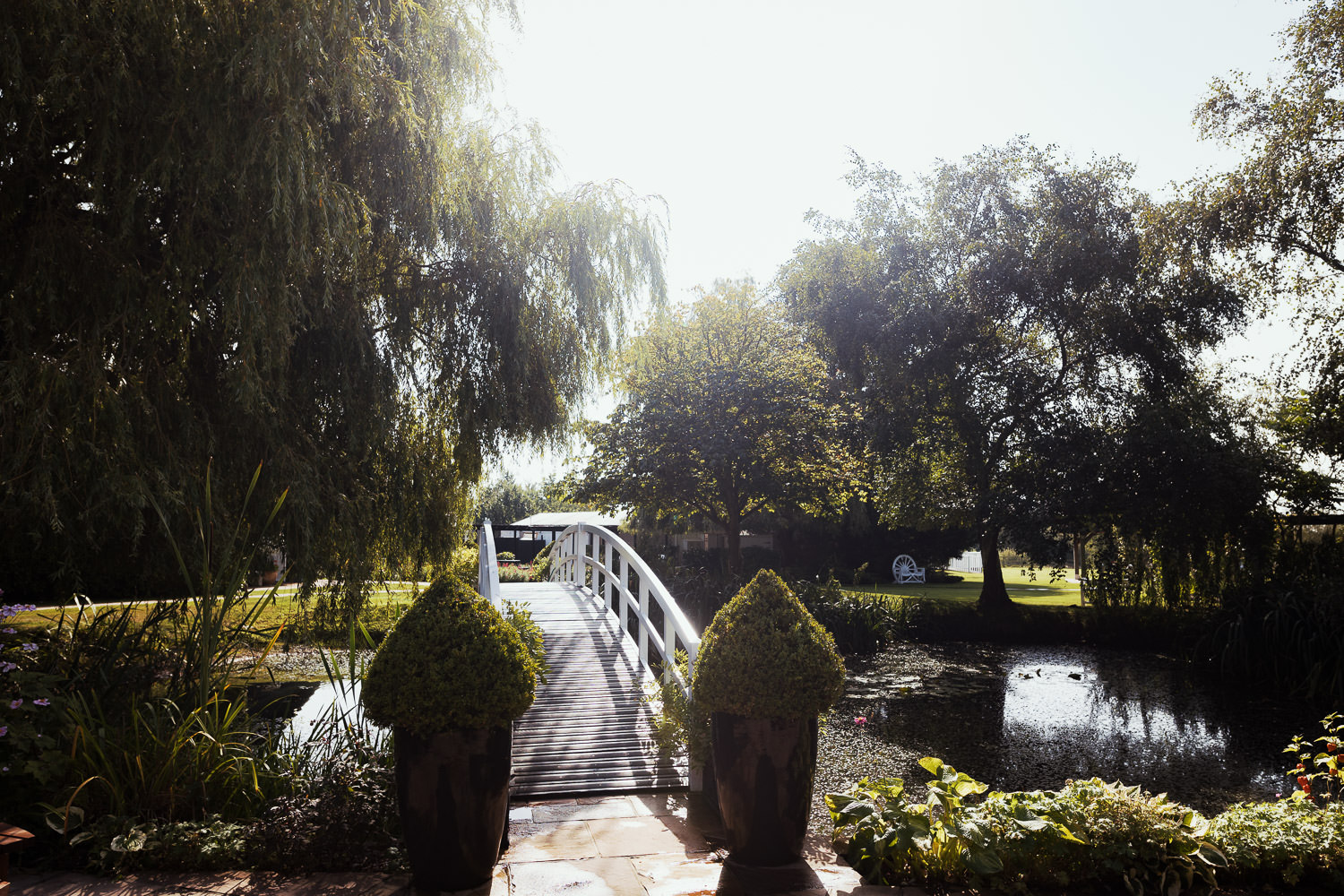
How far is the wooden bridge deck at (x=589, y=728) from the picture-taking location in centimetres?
554

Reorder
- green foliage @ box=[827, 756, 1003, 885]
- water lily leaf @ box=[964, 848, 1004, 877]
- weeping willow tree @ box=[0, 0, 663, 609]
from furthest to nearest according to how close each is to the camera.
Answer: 1. weeping willow tree @ box=[0, 0, 663, 609]
2. green foliage @ box=[827, 756, 1003, 885]
3. water lily leaf @ box=[964, 848, 1004, 877]

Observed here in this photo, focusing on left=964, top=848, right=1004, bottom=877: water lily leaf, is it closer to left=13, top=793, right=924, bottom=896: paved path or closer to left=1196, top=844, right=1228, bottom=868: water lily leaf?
left=13, top=793, right=924, bottom=896: paved path

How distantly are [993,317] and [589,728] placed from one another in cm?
1351

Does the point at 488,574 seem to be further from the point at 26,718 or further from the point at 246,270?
the point at 26,718

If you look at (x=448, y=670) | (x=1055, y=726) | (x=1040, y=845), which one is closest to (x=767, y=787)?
(x=1040, y=845)

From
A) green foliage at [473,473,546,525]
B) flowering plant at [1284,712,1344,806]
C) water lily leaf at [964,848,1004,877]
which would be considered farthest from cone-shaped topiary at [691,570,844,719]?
green foliage at [473,473,546,525]

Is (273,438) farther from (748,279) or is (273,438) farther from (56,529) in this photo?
(748,279)

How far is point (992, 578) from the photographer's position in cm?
1692

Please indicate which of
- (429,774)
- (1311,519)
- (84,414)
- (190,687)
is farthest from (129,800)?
(1311,519)

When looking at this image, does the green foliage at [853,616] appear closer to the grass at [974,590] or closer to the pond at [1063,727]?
the pond at [1063,727]

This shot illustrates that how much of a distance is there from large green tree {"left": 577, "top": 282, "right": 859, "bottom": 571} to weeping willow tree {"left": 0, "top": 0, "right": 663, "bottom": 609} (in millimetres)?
6018

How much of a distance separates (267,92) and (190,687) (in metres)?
3.69

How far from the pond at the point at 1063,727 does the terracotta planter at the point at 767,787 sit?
181 centimetres

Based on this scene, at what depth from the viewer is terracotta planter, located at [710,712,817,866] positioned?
12.6 ft
